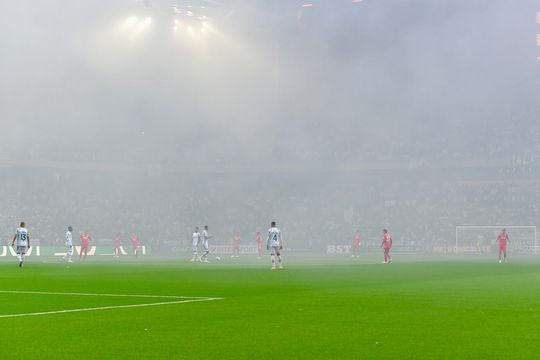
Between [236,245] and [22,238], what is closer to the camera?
[22,238]

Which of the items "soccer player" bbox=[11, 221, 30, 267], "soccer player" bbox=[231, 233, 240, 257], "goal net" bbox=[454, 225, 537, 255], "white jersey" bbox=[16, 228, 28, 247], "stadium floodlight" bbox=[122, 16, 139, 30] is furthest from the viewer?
"goal net" bbox=[454, 225, 537, 255]

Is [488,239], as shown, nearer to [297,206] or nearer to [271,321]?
[297,206]

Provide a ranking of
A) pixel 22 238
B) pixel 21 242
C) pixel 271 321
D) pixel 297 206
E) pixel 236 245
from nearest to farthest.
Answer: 1. pixel 271 321
2. pixel 21 242
3. pixel 22 238
4. pixel 236 245
5. pixel 297 206

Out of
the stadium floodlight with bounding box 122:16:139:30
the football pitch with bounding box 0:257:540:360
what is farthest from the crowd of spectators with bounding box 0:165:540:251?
the football pitch with bounding box 0:257:540:360

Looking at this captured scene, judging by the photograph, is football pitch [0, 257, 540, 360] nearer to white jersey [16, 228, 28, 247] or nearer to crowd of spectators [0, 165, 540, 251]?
white jersey [16, 228, 28, 247]

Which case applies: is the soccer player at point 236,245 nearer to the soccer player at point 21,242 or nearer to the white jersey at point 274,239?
the soccer player at point 21,242

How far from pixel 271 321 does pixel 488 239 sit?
4391 cm

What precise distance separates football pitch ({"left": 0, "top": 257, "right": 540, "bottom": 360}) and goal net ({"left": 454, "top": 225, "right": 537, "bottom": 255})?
3392 centimetres

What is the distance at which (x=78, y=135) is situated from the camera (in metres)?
48.1

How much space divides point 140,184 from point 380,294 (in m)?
41.5

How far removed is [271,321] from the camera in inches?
428

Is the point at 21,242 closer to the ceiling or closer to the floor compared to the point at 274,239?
closer to the floor

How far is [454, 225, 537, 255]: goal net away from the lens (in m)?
51.5

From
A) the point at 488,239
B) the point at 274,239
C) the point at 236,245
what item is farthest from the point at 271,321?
the point at 488,239
